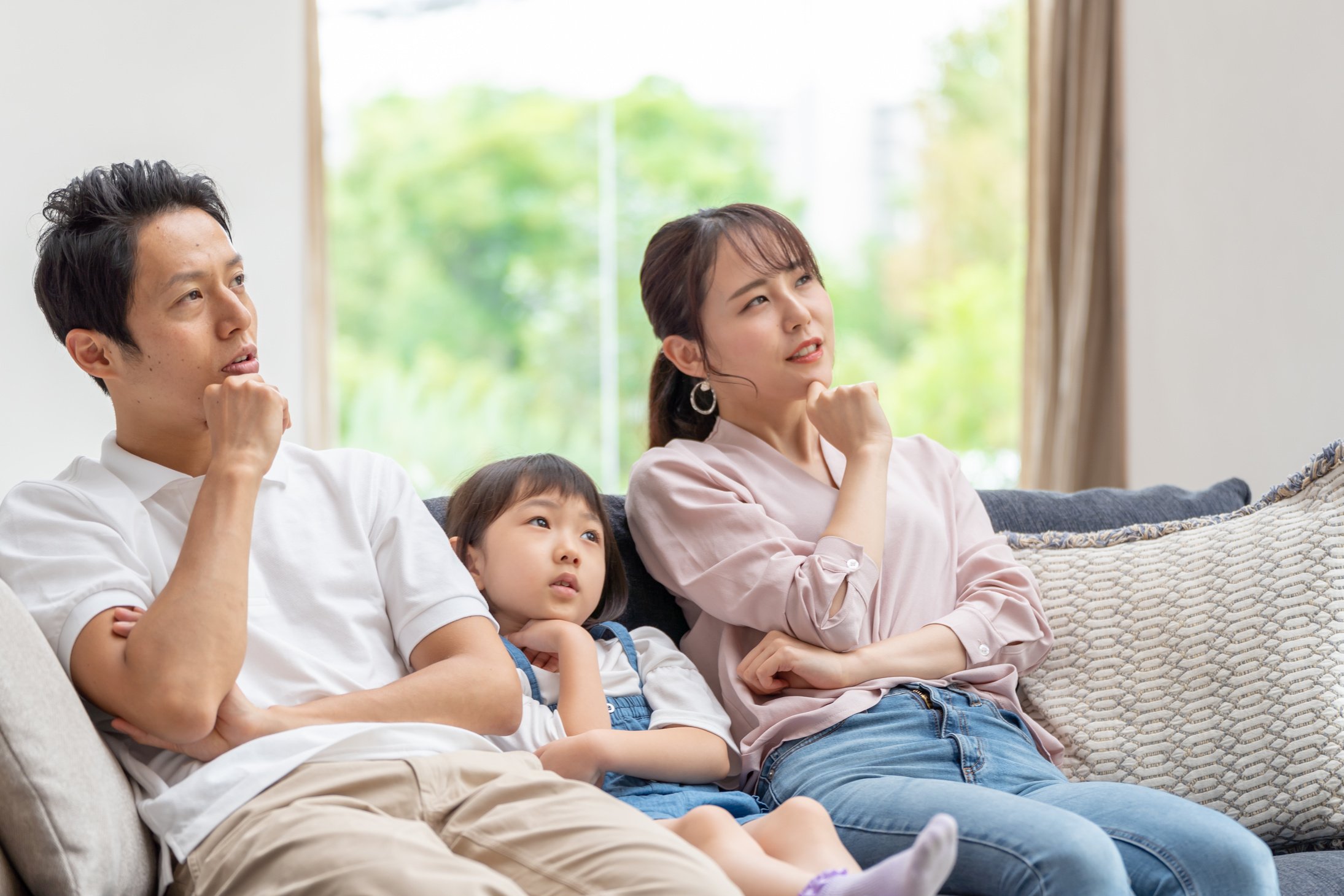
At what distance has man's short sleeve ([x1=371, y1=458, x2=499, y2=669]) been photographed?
1.46m

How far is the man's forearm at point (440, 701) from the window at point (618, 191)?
400 centimetres

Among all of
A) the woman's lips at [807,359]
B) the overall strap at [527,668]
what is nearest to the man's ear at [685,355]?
the woman's lips at [807,359]

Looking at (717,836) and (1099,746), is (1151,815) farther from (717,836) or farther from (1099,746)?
(717,836)

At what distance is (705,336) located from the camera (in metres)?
1.82

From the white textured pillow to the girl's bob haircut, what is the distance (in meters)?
0.63

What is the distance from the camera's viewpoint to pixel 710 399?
1.96 metres

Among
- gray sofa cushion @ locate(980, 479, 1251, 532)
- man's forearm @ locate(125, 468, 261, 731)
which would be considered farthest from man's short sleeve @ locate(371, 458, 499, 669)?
gray sofa cushion @ locate(980, 479, 1251, 532)

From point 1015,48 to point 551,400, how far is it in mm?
2589

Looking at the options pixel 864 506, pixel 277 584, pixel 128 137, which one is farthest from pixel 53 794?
pixel 128 137

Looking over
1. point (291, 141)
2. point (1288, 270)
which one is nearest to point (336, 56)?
point (291, 141)

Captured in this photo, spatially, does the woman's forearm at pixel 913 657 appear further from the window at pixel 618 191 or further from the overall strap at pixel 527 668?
the window at pixel 618 191

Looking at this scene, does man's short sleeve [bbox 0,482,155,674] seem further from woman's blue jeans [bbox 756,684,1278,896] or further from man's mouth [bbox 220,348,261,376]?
woman's blue jeans [bbox 756,684,1278,896]

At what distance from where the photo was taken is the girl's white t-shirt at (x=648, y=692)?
1.54 m

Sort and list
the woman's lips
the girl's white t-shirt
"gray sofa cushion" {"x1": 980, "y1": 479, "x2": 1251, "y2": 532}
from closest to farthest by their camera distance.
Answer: the girl's white t-shirt → the woman's lips → "gray sofa cushion" {"x1": 980, "y1": 479, "x2": 1251, "y2": 532}
